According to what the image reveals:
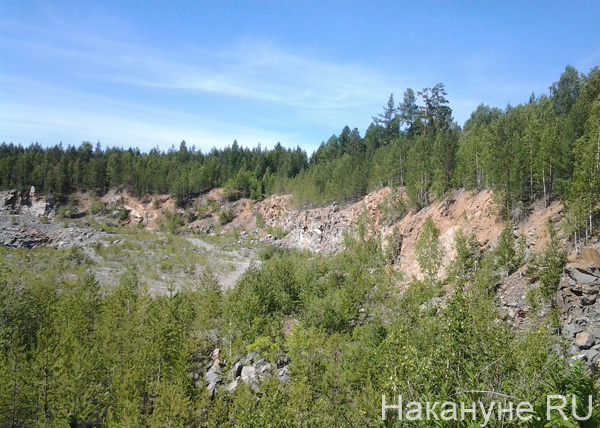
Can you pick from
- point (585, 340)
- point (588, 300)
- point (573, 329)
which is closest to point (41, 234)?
point (573, 329)

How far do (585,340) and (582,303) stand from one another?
4.63 m

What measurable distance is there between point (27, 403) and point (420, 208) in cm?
5512

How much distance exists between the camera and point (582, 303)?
27.9 meters

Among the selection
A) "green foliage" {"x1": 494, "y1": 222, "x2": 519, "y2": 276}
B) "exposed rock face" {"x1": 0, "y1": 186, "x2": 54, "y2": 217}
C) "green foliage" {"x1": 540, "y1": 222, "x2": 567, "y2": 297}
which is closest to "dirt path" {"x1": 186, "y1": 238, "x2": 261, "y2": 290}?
"green foliage" {"x1": 494, "y1": 222, "x2": 519, "y2": 276}

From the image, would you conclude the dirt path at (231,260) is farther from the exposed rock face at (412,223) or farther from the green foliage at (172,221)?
the green foliage at (172,221)

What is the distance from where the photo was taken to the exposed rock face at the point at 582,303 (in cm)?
2440

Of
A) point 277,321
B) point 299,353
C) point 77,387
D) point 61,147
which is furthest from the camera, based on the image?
point 61,147

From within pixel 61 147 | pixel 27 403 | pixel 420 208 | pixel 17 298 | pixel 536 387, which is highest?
pixel 61 147

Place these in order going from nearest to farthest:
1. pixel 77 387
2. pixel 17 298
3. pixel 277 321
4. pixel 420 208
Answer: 1. pixel 77 387
2. pixel 17 298
3. pixel 277 321
4. pixel 420 208

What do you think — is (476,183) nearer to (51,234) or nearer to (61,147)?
(51,234)

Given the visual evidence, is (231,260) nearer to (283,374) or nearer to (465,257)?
(283,374)

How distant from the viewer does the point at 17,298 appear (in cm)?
3584

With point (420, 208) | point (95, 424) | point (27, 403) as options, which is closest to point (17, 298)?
point (27, 403)

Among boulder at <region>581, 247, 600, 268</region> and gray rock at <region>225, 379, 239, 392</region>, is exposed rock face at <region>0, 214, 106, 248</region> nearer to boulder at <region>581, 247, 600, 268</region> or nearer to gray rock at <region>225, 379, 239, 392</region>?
gray rock at <region>225, 379, 239, 392</region>
